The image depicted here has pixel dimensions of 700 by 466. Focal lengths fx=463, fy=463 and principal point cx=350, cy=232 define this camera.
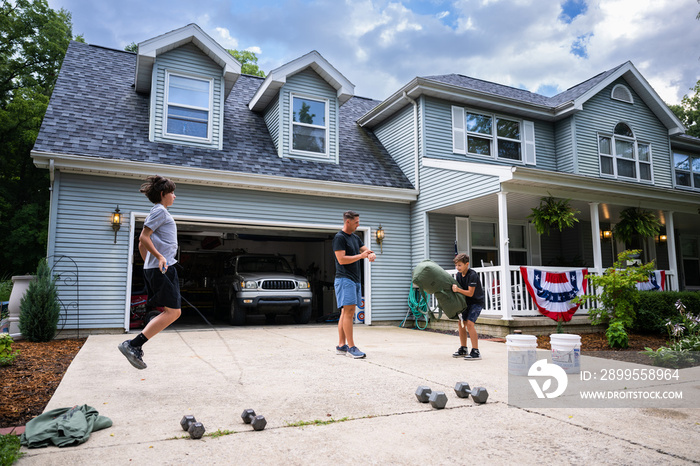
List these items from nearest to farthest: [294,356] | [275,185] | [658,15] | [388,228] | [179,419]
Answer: [179,419]
[294,356]
[275,185]
[388,228]
[658,15]

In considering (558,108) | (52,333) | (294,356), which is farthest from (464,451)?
(558,108)

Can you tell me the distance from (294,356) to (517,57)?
65.5 feet

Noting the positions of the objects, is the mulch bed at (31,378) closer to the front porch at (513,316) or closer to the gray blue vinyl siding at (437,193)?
the front porch at (513,316)

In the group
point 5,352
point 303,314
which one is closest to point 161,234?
point 5,352

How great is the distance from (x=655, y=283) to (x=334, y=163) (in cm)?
801

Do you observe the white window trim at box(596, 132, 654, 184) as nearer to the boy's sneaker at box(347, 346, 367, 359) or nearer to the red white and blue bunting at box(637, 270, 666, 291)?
the red white and blue bunting at box(637, 270, 666, 291)

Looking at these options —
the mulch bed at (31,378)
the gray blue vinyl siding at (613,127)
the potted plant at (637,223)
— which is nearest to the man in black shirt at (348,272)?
the mulch bed at (31,378)

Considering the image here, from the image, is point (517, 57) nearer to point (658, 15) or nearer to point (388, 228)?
point (658, 15)

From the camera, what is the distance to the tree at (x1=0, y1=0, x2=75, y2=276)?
19000 mm

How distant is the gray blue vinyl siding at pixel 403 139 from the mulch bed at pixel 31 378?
8264 millimetres

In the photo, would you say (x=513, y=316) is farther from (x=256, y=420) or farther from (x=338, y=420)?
(x=256, y=420)

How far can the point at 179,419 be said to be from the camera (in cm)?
312

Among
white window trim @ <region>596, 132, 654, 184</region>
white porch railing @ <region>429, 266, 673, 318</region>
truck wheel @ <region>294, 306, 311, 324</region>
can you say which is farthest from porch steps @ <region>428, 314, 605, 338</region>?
white window trim @ <region>596, 132, 654, 184</region>

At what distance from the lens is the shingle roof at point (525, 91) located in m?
13.4
